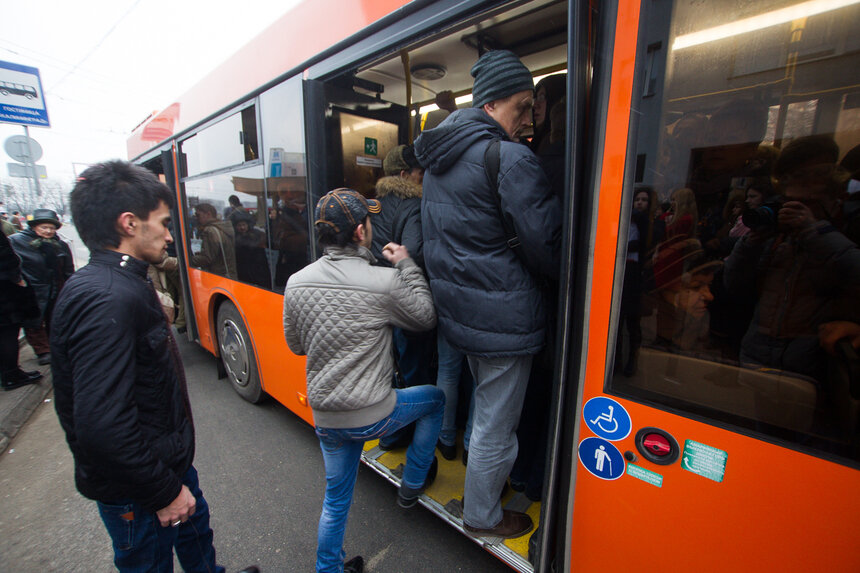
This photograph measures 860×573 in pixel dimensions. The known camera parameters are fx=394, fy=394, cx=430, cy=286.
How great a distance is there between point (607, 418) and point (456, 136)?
1164mm

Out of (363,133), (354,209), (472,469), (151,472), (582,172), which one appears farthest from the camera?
(363,133)

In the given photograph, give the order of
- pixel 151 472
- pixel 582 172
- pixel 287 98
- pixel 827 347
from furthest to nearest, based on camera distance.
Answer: pixel 287 98
pixel 582 172
pixel 151 472
pixel 827 347

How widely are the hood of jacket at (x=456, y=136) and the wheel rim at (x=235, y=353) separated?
267cm

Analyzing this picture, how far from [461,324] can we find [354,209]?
64 cm

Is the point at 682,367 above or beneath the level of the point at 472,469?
above

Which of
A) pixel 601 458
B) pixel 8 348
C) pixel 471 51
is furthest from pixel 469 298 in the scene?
pixel 8 348

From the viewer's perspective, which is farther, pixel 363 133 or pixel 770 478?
pixel 363 133

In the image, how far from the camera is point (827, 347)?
1.01 metres

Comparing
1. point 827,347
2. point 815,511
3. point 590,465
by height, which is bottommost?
point 590,465

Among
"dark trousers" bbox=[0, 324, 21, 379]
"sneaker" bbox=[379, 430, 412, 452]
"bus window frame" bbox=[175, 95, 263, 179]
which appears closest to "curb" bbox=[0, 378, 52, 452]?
"dark trousers" bbox=[0, 324, 21, 379]

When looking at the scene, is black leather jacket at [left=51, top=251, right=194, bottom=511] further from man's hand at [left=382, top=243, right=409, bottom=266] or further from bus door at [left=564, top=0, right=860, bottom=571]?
bus door at [left=564, top=0, right=860, bottom=571]

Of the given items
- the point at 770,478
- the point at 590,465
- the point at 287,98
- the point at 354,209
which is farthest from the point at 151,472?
the point at 287,98

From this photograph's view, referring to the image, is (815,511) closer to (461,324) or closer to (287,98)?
(461,324)

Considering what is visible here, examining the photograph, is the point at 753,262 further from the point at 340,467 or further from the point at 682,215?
the point at 340,467
